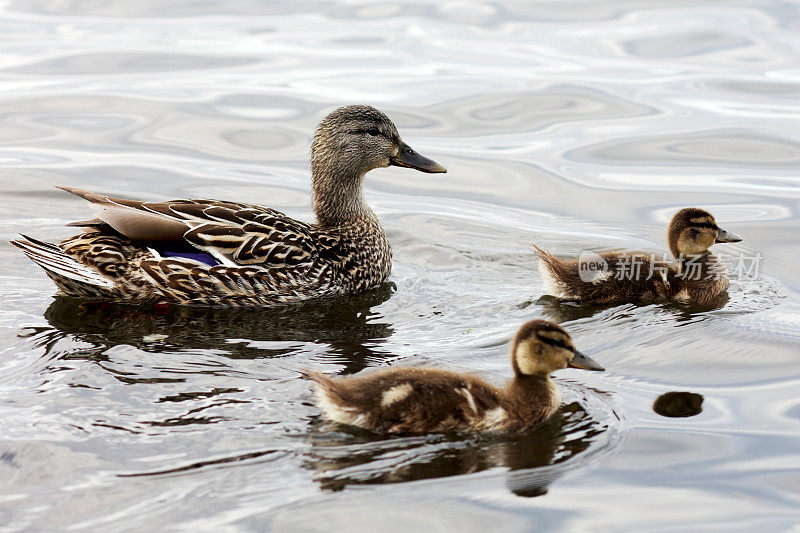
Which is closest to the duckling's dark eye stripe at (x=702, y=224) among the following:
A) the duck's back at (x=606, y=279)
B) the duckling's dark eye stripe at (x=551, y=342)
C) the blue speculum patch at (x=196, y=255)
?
the duck's back at (x=606, y=279)

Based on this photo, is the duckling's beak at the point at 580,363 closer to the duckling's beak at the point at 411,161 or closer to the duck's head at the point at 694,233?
the duck's head at the point at 694,233

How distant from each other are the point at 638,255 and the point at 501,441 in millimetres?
2719

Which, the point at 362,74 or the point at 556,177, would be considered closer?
the point at 556,177

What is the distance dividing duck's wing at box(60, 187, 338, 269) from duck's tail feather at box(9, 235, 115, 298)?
304mm

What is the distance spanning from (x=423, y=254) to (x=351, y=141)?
1.07 metres

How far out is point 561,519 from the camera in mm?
4660

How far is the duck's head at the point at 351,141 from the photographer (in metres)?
8.12

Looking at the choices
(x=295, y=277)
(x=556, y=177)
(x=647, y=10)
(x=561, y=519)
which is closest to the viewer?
(x=561, y=519)

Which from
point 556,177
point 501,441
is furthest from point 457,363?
point 556,177

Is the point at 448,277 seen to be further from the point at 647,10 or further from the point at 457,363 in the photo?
the point at 647,10

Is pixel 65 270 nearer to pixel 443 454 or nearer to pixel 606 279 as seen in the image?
pixel 443 454

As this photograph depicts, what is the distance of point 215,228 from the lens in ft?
23.7

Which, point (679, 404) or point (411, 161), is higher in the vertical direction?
point (411, 161)

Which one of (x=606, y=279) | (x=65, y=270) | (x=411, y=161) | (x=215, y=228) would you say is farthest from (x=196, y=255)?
(x=606, y=279)
